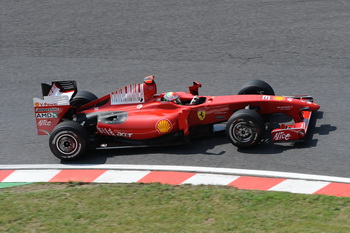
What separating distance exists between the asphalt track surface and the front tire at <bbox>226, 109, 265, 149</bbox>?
17cm

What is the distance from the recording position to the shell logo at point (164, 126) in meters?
9.11

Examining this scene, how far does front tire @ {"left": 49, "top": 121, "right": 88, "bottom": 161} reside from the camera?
9023 mm

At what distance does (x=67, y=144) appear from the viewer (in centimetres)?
911

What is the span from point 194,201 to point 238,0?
865 cm

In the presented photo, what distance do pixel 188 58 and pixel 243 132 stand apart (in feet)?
13.0

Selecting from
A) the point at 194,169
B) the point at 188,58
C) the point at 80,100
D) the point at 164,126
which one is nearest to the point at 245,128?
the point at 194,169

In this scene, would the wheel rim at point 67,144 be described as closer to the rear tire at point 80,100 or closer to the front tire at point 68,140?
the front tire at point 68,140

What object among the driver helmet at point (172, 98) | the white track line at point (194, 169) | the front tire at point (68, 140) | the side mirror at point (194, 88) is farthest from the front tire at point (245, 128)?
the front tire at point (68, 140)

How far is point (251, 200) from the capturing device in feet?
24.0

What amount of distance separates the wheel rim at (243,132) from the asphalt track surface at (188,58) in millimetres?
206

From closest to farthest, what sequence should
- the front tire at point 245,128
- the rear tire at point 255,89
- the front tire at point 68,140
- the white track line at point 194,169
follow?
the white track line at point 194,169
the front tire at point 245,128
the front tire at point 68,140
the rear tire at point 255,89

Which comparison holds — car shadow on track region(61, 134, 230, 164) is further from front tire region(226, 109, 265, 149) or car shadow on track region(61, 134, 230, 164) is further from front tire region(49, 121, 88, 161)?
front tire region(226, 109, 265, 149)

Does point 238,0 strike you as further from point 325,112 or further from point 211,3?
point 325,112

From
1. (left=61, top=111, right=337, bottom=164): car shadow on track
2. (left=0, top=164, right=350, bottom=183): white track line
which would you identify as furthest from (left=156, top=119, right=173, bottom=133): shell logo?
(left=0, top=164, right=350, bottom=183): white track line
